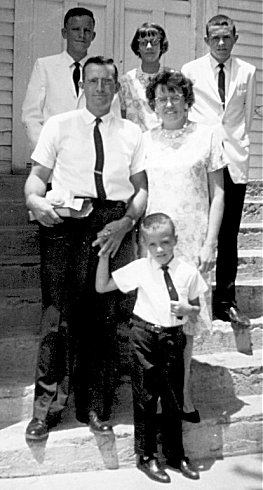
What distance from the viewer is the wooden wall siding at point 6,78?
19.8 ft

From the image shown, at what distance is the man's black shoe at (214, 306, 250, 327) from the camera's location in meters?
4.32

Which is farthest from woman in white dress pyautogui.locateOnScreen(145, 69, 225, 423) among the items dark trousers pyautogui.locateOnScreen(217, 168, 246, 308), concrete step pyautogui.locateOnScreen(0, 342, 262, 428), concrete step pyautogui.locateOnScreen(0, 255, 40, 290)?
concrete step pyautogui.locateOnScreen(0, 255, 40, 290)

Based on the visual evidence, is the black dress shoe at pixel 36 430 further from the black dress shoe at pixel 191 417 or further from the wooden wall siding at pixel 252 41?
the wooden wall siding at pixel 252 41

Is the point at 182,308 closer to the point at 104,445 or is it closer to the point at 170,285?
the point at 170,285

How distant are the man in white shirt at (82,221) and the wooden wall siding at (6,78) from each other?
2917 millimetres

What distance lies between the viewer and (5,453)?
3.25m

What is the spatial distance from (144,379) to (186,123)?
53.8 inches

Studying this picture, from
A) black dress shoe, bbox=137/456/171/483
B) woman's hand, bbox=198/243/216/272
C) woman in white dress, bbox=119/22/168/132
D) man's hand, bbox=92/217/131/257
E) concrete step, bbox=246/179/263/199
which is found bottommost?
black dress shoe, bbox=137/456/171/483

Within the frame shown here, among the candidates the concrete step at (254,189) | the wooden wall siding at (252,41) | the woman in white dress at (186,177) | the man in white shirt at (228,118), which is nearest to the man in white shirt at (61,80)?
the man in white shirt at (228,118)

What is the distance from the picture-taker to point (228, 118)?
4.30m

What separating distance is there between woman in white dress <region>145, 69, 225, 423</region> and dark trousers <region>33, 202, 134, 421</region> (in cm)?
27

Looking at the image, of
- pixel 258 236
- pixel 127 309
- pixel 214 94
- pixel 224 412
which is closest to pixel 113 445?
pixel 224 412

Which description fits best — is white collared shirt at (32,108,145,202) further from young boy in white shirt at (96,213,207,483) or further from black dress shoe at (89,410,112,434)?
black dress shoe at (89,410,112,434)

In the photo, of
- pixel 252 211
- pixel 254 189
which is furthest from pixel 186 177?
pixel 254 189
